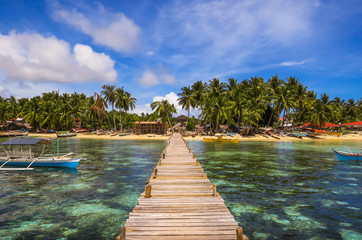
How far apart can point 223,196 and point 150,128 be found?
206 ft

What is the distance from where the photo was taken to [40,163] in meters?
24.1

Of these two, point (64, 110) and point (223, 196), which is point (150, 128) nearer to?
point (64, 110)

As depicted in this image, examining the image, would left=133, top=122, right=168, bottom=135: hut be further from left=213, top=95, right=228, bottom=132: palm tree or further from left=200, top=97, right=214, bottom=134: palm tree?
left=213, top=95, right=228, bottom=132: palm tree

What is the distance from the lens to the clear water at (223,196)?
10680 millimetres

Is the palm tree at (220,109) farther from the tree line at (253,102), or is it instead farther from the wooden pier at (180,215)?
the wooden pier at (180,215)

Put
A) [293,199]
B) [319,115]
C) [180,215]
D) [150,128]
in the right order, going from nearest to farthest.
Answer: [180,215], [293,199], [319,115], [150,128]

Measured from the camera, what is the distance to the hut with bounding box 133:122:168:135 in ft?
250

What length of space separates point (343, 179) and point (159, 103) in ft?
205

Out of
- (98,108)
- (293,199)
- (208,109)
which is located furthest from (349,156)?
(98,108)

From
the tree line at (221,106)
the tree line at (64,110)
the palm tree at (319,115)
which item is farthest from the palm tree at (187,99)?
the palm tree at (319,115)

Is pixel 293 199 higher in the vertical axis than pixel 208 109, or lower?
lower

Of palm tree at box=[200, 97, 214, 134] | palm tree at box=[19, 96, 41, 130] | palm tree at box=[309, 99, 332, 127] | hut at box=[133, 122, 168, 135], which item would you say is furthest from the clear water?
palm tree at box=[19, 96, 41, 130]

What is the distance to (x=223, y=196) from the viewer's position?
15.4 meters

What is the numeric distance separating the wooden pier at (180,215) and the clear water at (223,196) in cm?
264
